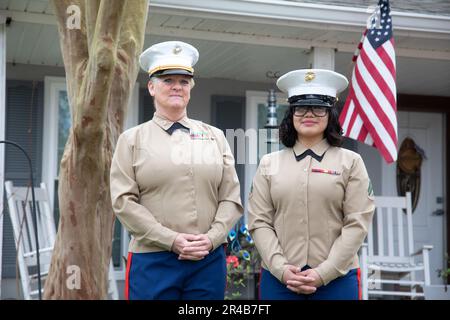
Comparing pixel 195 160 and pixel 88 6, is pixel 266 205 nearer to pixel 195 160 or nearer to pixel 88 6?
pixel 195 160

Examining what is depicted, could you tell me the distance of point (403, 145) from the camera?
8789 millimetres

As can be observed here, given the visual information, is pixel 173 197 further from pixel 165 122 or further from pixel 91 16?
pixel 91 16

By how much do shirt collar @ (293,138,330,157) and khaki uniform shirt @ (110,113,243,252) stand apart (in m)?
0.36

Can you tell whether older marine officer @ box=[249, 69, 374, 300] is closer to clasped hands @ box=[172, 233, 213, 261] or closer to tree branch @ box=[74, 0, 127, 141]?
clasped hands @ box=[172, 233, 213, 261]

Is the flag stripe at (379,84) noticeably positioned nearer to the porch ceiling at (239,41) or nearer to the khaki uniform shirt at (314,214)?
the porch ceiling at (239,41)

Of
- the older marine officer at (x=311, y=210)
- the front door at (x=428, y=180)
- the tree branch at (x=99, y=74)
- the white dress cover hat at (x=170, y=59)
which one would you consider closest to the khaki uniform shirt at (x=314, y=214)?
the older marine officer at (x=311, y=210)

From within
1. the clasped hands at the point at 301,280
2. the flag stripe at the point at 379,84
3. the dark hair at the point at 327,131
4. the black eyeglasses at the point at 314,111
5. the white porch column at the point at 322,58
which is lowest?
the clasped hands at the point at 301,280

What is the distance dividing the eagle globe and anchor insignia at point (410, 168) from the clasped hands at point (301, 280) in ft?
18.5

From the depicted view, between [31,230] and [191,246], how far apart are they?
3721 mm

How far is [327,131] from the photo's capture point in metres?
3.46

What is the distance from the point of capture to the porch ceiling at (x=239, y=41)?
Result: 234 inches

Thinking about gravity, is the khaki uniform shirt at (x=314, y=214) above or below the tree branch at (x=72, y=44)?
below

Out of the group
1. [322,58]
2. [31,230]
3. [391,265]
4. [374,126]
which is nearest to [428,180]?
[391,265]

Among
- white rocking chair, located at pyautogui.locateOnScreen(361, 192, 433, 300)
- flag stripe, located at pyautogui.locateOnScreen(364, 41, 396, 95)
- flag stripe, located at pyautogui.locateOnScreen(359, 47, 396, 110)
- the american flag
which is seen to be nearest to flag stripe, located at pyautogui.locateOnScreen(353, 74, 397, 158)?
the american flag
